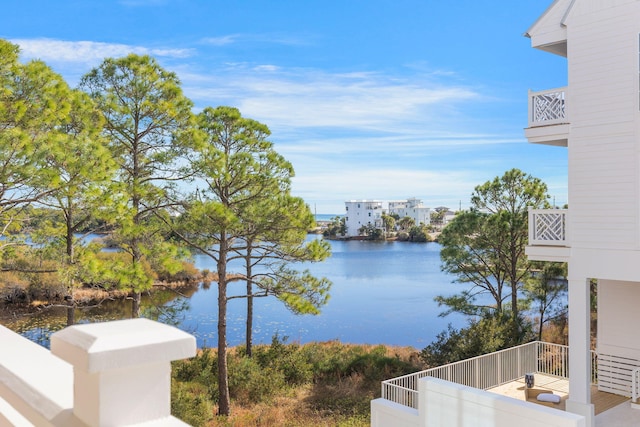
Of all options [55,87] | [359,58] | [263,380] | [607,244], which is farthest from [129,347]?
[359,58]

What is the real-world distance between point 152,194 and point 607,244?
10418 mm

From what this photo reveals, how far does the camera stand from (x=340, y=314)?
33625mm

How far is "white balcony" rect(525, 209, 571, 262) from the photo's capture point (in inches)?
389

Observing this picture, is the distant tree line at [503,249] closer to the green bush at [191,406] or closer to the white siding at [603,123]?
the green bush at [191,406]

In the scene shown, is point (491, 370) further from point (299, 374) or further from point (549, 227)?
point (299, 374)

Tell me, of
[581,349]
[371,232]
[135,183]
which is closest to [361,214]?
[371,232]

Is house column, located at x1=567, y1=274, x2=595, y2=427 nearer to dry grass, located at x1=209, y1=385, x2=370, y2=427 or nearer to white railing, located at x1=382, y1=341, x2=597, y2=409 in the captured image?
white railing, located at x1=382, y1=341, x2=597, y2=409

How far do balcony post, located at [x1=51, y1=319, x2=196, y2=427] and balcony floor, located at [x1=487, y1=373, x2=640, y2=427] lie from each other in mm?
10445

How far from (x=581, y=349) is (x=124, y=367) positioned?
999cm

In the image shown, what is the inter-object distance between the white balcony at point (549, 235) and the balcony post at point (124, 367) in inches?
389

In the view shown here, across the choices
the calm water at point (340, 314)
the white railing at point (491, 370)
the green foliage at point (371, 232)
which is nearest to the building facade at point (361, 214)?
the green foliage at point (371, 232)

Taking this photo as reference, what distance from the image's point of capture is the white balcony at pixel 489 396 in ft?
24.6

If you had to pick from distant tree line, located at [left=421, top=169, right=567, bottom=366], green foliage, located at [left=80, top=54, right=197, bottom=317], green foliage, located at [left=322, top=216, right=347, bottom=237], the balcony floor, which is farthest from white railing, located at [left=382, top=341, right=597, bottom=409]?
green foliage, located at [left=322, top=216, right=347, bottom=237]

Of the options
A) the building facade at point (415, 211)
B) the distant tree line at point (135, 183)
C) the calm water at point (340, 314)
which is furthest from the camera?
the building facade at point (415, 211)
